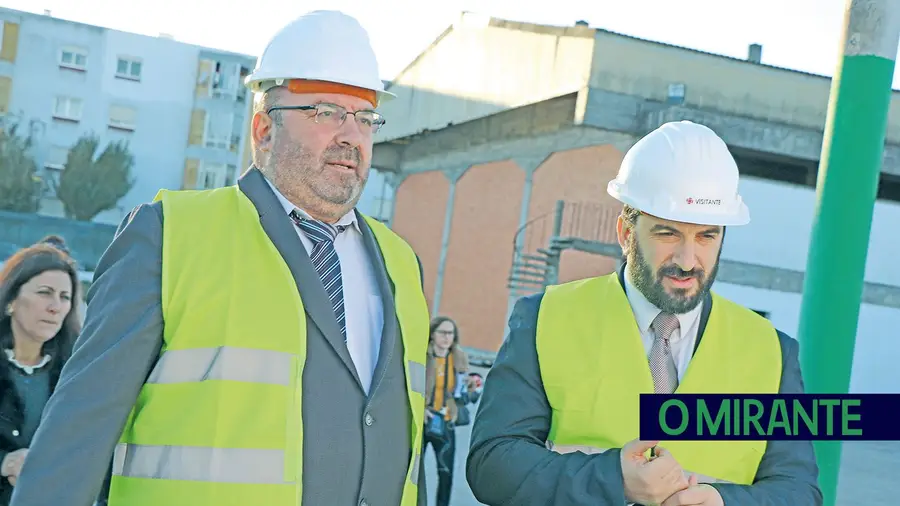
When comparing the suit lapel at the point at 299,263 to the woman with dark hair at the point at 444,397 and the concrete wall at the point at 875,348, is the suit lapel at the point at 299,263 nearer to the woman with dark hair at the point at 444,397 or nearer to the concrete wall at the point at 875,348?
the woman with dark hair at the point at 444,397

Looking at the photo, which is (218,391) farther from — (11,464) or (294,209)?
(11,464)

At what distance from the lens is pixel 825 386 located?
5.07 m

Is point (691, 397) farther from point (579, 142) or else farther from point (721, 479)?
point (579, 142)

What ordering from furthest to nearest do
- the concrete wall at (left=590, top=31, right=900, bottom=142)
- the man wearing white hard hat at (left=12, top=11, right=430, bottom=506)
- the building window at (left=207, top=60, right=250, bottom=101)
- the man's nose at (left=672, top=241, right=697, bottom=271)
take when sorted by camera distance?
the building window at (left=207, top=60, right=250, bottom=101), the concrete wall at (left=590, top=31, right=900, bottom=142), the man's nose at (left=672, top=241, right=697, bottom=271), the man wearing white hard hat at (left=12, top=11, right=430, bottom=506)

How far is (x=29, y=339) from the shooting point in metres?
5.20

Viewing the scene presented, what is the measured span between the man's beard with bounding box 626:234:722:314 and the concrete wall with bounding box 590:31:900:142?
20.0 m

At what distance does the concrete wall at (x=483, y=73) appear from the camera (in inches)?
939

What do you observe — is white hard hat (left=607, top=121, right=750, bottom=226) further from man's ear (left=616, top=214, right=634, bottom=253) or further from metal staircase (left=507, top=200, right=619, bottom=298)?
metal staircase (left=507, top=200, right=619, bottom=298)

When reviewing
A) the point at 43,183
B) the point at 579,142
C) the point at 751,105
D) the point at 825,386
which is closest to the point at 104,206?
the point at 43,183

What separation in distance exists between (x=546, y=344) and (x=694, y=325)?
0.44 m

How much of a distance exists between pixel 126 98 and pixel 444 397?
164 feet

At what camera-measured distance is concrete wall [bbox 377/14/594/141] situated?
939 inches

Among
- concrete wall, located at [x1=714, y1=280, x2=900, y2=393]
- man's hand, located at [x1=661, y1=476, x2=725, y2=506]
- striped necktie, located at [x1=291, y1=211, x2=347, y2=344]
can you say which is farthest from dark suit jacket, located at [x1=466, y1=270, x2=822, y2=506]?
concrete wall, located at [x1=714, y1=280, x2=900, y2=393]

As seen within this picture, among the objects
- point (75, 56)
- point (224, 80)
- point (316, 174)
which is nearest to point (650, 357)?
point (316, 174)
